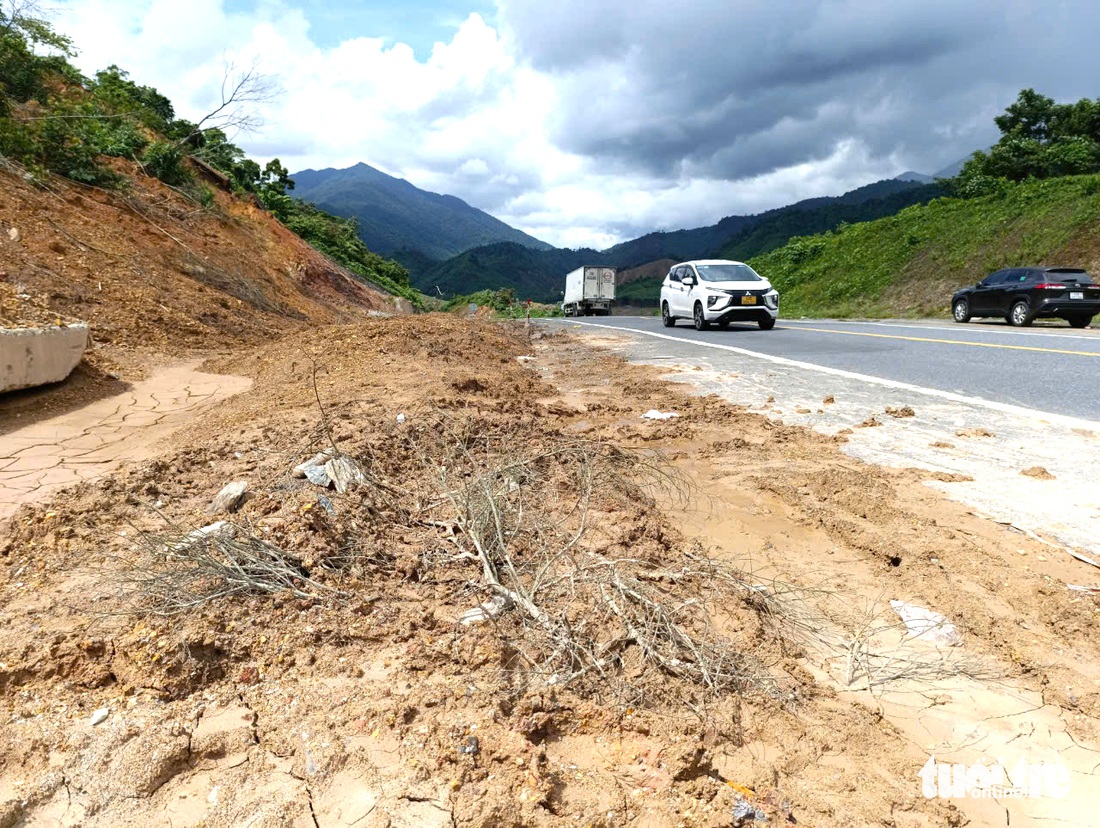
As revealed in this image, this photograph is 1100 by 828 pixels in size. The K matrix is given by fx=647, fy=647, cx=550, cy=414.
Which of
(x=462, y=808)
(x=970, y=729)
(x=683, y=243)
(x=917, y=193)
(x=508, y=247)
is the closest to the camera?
(x=462, y=808)

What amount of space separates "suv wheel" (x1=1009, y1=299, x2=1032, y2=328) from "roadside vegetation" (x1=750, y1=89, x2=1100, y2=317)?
20.5 feet

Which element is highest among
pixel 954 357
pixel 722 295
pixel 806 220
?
pixel 806 220

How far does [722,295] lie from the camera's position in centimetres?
1449

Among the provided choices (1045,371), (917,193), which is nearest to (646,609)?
(1045,371)

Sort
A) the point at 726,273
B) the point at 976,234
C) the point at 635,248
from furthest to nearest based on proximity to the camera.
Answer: the point at 635,248 < the point at 976,234 < the point at 726,273

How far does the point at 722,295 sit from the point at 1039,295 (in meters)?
7.33

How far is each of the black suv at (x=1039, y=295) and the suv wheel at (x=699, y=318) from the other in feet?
24.5

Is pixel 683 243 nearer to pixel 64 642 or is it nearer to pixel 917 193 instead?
pixel 917 193

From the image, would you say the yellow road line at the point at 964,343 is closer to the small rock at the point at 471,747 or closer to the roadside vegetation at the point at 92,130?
the small rock at the point at 471,747

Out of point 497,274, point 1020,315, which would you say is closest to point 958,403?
point 1020,315

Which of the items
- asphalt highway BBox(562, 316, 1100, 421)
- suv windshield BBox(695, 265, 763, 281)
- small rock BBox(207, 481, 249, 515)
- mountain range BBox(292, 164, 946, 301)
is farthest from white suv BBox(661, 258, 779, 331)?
mountain range BBox(292, 164, 946, 301)

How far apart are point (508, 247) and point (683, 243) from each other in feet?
107

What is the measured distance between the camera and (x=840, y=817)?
182cm

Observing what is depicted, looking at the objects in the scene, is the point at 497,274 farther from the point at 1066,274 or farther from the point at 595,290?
the point at 1066,274
